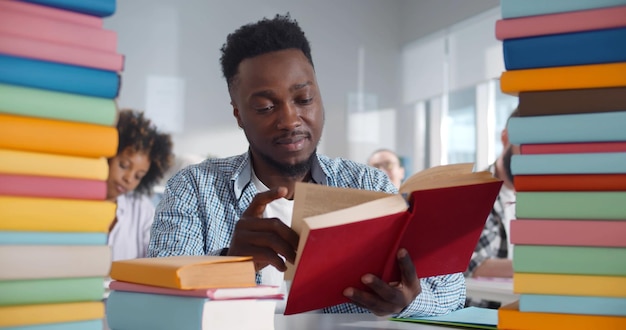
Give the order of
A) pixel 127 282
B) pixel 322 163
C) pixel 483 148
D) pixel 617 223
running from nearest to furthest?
pixel 617 223, pixel 127 282, pixel 322 163, pixel 483 148

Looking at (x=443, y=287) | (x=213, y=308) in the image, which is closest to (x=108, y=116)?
(x=213, y=308)

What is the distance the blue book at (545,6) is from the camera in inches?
33.5

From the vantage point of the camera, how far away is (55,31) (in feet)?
2.44

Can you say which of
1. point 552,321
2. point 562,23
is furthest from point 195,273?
point 562,23

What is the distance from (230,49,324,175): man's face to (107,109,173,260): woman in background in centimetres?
255

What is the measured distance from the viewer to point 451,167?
47.8 inches

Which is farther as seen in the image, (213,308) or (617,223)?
(213,308)

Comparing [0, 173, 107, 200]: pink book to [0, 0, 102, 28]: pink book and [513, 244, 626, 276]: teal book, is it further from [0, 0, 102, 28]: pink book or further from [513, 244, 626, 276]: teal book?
[513, 244, 626, 276]: teal book

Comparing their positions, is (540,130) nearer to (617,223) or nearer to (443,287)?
(617,223)

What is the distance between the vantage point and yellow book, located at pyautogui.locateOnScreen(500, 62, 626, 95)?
837 mm

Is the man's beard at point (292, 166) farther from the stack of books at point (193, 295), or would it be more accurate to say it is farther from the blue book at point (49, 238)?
the blue book at point (49, 238)

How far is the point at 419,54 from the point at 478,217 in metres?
5.74

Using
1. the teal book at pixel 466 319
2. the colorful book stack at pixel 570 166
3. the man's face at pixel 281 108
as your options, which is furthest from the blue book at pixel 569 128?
the man's face at pixel 281 108

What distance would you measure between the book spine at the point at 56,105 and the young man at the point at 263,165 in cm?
85
